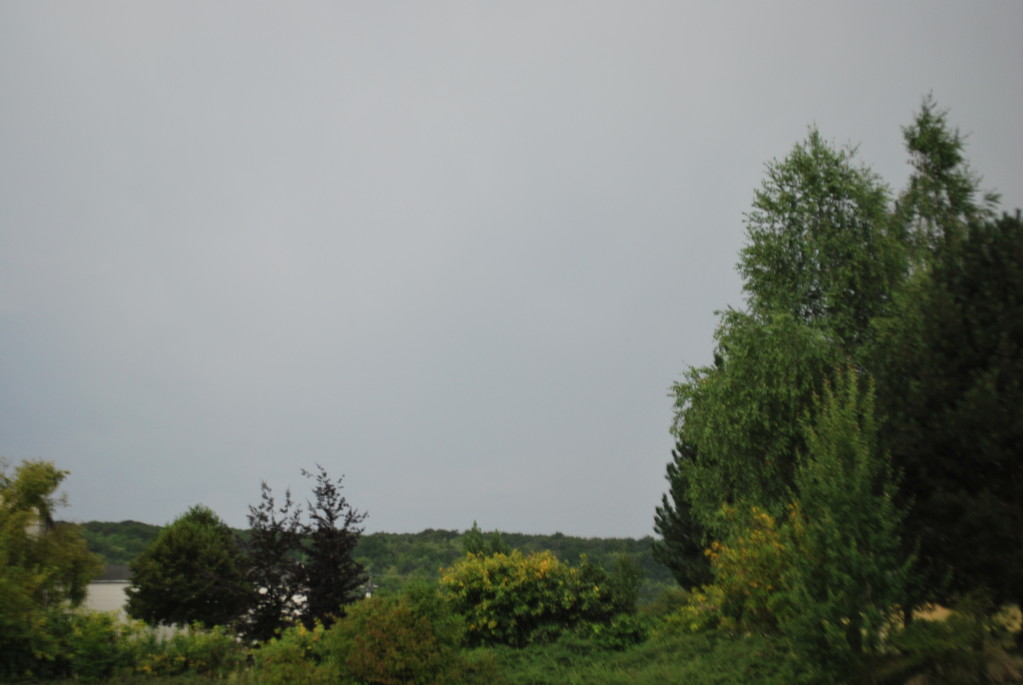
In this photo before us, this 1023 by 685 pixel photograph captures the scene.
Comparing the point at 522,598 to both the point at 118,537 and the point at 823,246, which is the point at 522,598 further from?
the point at 118,537

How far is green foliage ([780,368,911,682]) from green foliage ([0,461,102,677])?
38.2ft

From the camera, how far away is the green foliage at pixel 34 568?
1103 centimetres

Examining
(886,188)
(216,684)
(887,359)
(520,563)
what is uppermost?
(886,188)

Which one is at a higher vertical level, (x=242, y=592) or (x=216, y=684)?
(x=242, y=592)

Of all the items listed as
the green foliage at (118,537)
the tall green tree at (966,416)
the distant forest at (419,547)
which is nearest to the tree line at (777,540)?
the tall green tree at (966,416)

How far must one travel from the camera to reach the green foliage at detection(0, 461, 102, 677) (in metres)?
11.0

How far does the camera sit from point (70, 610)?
41.5 feet

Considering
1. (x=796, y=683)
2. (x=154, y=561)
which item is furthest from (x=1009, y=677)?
(x=154, y=561)

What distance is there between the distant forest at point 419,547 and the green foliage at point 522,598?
57.8 feet

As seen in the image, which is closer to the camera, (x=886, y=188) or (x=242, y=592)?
(x=242, y=592)

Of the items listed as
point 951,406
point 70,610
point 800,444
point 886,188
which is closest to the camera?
point 951,406

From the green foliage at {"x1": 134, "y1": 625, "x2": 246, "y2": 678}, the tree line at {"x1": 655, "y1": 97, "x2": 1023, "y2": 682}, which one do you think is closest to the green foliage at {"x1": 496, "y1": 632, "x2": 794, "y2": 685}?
the tree line at {"x1": 655, "y1": 97, "x2": 1023, "y2": 682}

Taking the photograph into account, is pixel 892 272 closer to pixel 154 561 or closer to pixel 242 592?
pixel 242 592

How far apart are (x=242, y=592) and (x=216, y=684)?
3.28m
